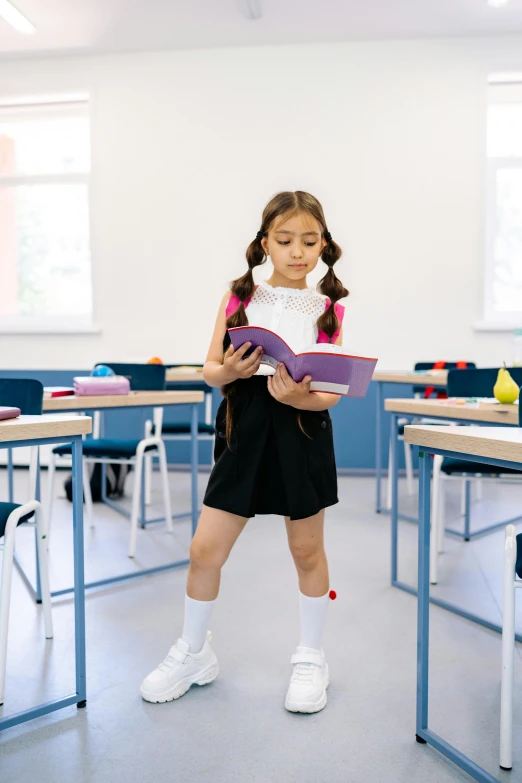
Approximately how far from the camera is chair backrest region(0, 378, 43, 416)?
181 cm

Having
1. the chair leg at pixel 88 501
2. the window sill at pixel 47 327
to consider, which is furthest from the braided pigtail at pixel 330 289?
the window sill at pixel 47 327

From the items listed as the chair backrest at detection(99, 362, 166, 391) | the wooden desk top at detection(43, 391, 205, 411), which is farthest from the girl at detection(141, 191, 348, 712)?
the chair backrest at detection(99, 362, 166, 391)

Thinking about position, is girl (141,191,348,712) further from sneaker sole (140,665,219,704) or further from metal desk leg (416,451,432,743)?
metal desk leg (416,451,432,743)

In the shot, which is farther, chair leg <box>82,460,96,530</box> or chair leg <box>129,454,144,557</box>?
chair leg <box>82,460,96,530</box>

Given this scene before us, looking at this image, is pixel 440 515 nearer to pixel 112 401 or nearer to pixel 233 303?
pixel 112 401

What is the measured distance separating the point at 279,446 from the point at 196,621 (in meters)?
0.45

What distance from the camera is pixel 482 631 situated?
193cm

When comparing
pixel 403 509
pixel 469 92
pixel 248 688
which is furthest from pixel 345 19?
pixel 248 688

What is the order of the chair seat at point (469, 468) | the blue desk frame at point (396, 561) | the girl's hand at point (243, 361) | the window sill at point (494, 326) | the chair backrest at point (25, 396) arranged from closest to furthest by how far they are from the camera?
the girl's hand at point (243, 361) < the chair backrest at point (25, 396) < the blue desk frame at point (396, 561) < the chair seat at point (469, 468) < the window sill at point (494, 326)

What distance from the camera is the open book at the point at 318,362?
1165 millimetres

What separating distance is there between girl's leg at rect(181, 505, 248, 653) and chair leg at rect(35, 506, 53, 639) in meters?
0.45

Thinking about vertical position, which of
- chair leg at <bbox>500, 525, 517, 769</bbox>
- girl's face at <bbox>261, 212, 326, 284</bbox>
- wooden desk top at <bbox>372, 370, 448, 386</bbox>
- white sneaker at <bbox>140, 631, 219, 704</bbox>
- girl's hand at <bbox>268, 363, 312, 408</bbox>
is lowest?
white sneaker at <bbox>140, 631, 219, 704</bbox>

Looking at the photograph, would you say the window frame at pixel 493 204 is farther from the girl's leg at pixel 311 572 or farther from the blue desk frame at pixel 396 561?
the girl's leg at pixel 311 572

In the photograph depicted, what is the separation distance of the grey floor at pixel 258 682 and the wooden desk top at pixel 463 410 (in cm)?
63
